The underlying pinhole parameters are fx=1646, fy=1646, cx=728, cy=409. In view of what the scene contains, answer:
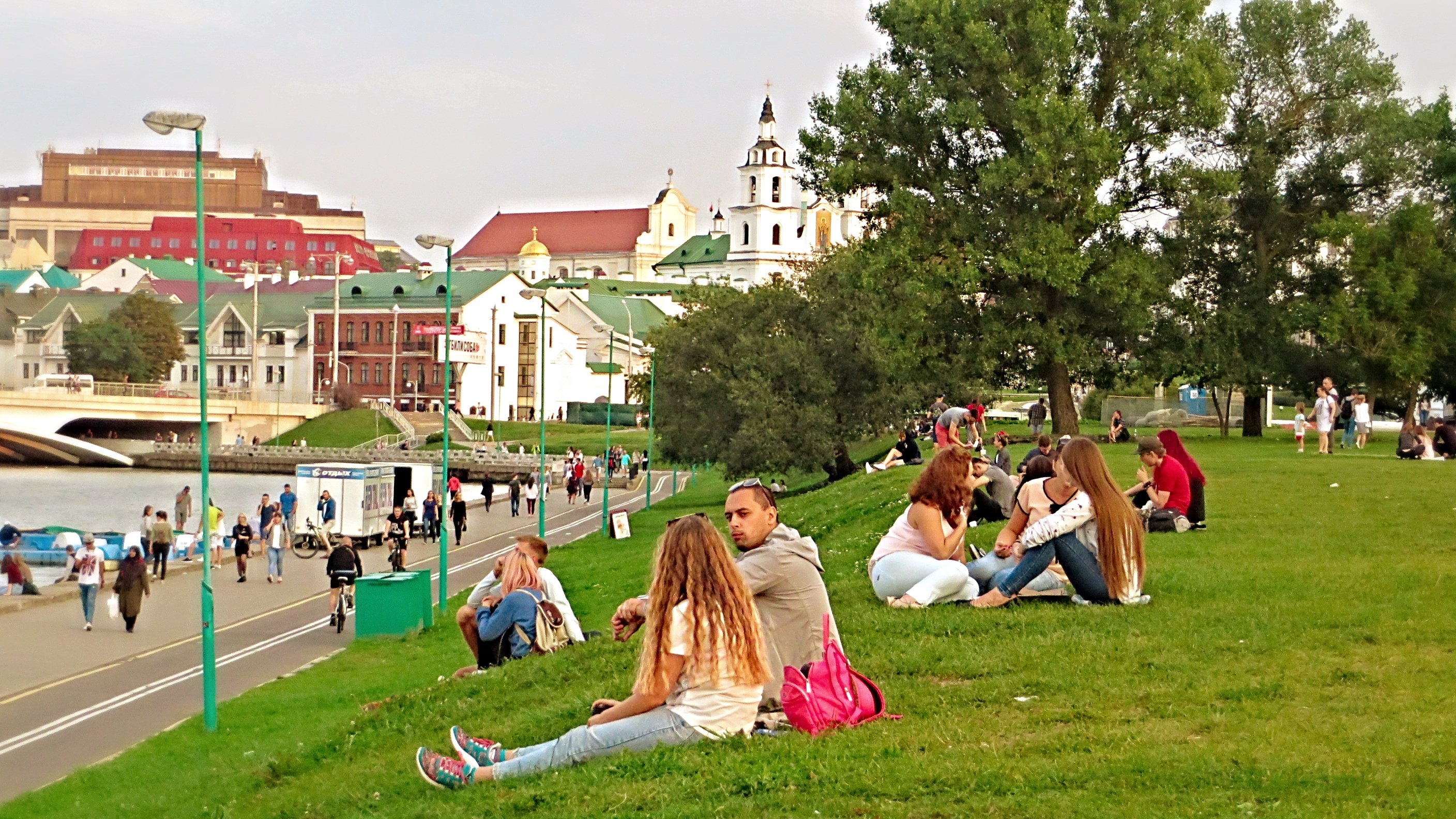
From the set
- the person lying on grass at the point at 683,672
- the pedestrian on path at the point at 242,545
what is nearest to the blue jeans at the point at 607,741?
the person lying on grass at the point at 683,672

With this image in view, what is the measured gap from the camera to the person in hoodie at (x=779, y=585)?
8.94 meters

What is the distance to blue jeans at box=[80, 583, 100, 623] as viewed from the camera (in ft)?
88.8

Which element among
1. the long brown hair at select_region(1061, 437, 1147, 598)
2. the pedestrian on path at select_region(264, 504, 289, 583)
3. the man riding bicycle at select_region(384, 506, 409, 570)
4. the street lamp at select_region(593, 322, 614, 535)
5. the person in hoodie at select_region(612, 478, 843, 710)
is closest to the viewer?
the person in hoodie at select_region(612, 478, 843, 710)

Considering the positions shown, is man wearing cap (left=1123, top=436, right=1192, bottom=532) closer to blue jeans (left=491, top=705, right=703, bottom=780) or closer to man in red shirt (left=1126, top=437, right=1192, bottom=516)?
man in red shirt (left=1126, top=437, right=1192, bottom=516)

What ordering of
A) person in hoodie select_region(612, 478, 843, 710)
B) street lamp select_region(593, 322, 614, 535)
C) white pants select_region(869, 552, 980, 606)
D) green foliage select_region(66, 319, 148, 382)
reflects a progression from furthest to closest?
green foliage select_region(66, 319, 148, 382)
street lamp select_region(593, 322, 614, 535)
white pants select_region(869, 552, 980, 606)
person in hoodie select_region(612, 478, 843, 710)

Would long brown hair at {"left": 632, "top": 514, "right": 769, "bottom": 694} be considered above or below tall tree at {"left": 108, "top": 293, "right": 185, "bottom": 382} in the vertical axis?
below

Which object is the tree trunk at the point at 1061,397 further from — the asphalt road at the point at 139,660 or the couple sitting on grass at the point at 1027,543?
the couple sitting on grass at the point at 1027,543

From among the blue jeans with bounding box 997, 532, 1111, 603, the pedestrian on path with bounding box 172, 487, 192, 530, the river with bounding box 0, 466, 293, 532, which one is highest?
the blue jeans with bounding box 997, 532, 1111, 603

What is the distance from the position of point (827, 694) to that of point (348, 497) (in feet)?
132

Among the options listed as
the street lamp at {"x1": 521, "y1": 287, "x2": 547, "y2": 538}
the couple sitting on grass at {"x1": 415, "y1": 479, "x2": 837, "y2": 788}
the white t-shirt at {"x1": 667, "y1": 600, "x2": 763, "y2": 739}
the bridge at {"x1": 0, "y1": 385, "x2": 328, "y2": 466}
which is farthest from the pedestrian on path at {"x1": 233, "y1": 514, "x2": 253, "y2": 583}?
the bridge at {"x1": 0, "y1": 385, "x2": 328, "y2": 466}

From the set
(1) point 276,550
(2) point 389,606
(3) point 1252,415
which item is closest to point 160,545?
(1) point 276,550

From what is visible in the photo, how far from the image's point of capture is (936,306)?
40.3m

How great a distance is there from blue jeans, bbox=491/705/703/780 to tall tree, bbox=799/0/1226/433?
30234 millimetres

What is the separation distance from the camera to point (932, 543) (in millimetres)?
12484
